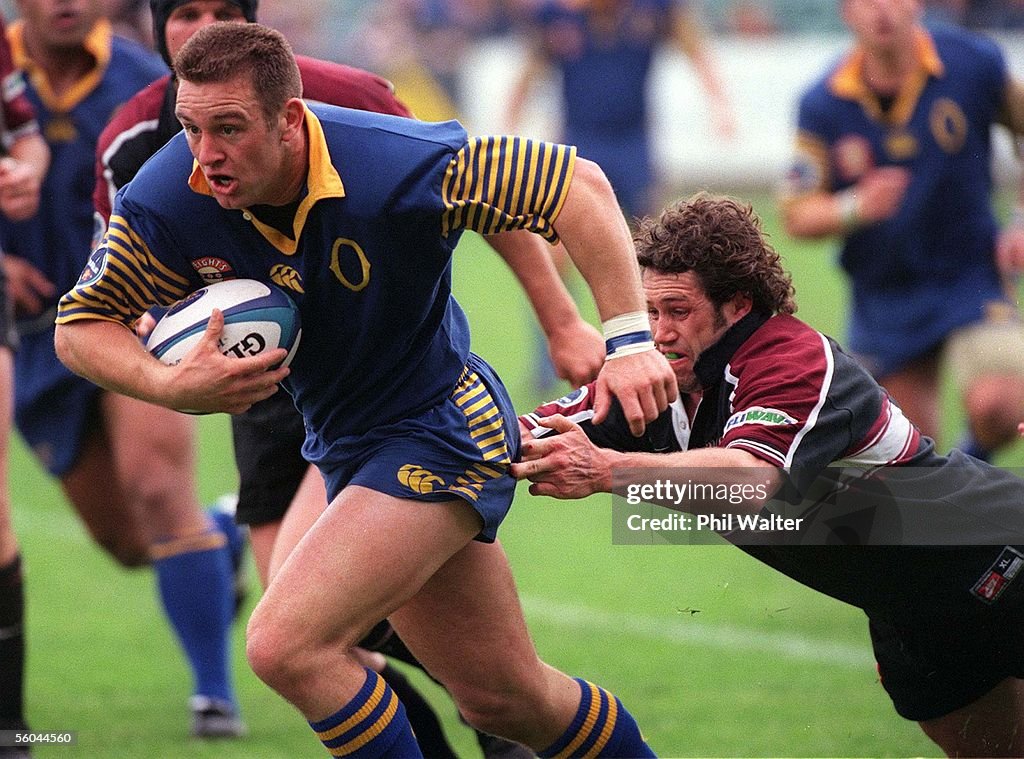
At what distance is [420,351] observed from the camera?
3930 mm

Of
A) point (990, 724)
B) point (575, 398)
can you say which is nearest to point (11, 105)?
point (575, 398)

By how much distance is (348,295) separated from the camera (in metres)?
3.76

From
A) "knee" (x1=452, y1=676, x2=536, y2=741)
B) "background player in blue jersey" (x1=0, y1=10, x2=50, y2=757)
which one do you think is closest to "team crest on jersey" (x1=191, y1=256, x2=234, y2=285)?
"knee" (x1=452, y1=676, x2=536, y2=741)

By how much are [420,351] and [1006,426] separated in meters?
3.49

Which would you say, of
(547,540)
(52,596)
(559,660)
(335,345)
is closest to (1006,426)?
(559,660)

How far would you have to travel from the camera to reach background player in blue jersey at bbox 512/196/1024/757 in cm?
370

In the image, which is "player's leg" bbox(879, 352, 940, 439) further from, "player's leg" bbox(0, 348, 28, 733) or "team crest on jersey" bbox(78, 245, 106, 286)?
"team crest on jersey" bbox(78, 245, 106, 286)

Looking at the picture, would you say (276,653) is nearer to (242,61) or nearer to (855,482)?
(242,61)

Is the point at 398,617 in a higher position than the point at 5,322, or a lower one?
lower

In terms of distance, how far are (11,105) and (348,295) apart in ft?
7.59

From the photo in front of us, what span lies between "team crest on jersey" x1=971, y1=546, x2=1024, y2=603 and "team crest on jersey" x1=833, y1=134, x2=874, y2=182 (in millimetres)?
3473

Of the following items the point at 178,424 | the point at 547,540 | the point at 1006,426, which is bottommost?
the point at 547,540

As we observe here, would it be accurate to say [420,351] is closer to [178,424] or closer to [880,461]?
[880,461]

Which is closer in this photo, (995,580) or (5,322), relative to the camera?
(995,580)
